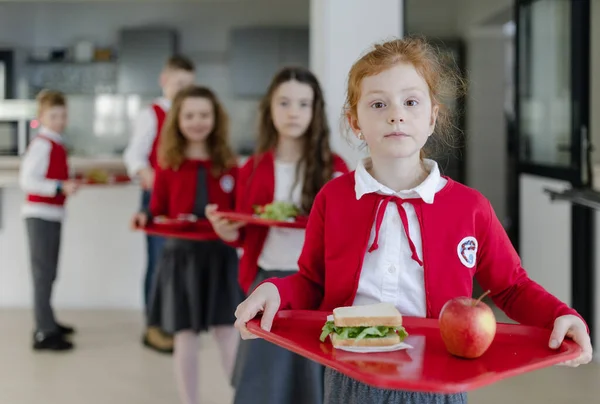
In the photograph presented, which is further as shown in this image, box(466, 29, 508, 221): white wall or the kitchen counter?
box(466, 29, 508, 221): white wall

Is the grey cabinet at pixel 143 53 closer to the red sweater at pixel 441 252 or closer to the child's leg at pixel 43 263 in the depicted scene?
the child's leg at pixel 43 263

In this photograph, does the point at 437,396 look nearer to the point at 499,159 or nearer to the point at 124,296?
the point at 124,296

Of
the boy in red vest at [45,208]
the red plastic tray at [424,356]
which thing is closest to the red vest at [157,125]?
the boy in red vest at [45,208]

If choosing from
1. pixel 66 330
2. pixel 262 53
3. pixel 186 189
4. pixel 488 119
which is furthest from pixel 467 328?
pixel 262 53

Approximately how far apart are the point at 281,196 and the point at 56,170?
2.01 meters

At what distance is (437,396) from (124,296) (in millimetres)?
3813

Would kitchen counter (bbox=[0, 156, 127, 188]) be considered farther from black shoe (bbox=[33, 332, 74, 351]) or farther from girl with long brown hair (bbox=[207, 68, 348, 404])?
girl with long brown hair (bbox=[207, 68, 348, 404])

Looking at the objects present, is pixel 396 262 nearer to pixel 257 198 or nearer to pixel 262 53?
pixel 257 198

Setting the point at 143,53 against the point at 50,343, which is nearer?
the point at 50,343

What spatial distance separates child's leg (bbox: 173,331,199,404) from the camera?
2.84 meters

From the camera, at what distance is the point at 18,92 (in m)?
7.68

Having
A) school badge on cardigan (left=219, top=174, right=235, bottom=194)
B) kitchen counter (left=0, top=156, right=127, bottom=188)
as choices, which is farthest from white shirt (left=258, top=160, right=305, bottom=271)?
kitchen counter (left=0, top=156, right=127, bottom=188)

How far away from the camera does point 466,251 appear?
1432mm

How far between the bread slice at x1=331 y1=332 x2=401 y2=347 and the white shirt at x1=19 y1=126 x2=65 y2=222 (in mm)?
2973
